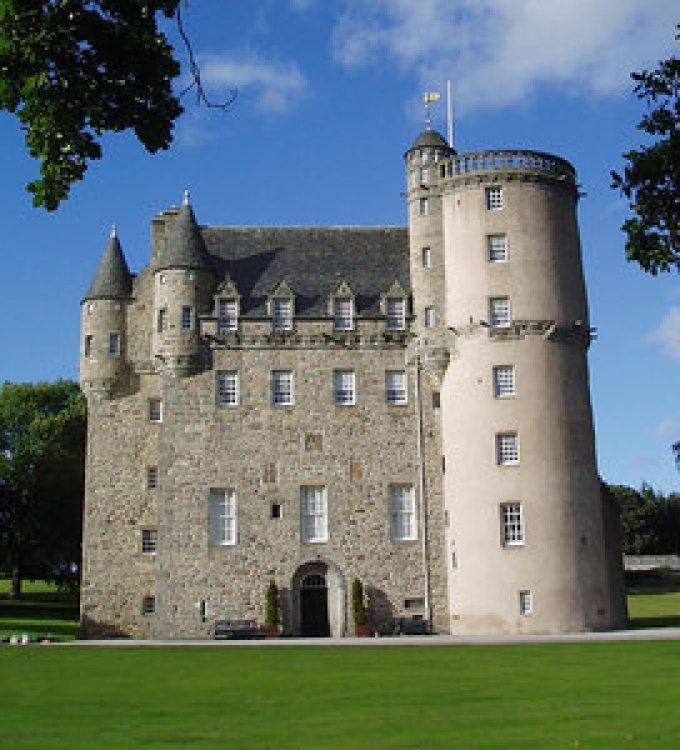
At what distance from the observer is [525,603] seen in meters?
40.4

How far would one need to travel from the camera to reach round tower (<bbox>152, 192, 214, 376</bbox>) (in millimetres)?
44719

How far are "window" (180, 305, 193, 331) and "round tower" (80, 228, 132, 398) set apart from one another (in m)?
3.75

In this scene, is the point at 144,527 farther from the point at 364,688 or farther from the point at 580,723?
the point at 580,723

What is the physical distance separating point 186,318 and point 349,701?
30520 mm

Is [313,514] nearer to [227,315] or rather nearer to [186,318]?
[227,315]

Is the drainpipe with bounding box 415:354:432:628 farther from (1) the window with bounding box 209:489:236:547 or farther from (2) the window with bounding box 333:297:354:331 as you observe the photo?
(1) the window with bounding box 209:489:236:547

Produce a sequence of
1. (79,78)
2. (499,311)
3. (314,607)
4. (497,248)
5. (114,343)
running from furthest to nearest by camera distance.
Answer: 1. (114,343)
2. (497,248)
3. (499,311)
4. (314,607)
5. (79,78)

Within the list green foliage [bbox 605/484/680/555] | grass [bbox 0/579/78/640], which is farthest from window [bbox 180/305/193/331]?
green foliage [bbox 605/484/680/555]

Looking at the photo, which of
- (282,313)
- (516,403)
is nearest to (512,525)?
(516,403)

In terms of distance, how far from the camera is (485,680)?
19703mm

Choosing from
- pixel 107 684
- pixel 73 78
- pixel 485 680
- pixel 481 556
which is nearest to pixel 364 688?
pixel 485 680

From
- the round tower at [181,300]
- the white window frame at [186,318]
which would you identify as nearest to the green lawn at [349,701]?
the round tower at [181,300]

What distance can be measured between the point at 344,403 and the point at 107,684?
85.2 ft

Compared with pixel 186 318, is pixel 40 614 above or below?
below
